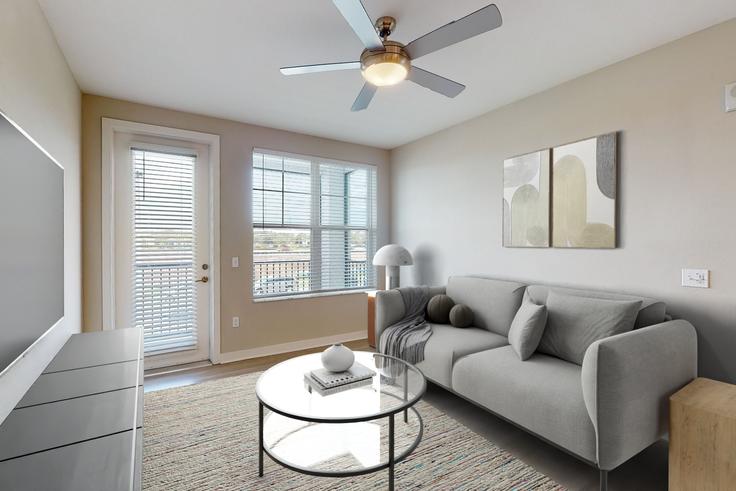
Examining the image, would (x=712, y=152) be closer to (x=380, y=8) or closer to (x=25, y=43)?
(x=380, y=8)

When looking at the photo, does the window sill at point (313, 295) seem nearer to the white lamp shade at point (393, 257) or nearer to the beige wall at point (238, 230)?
the beige wall at point (238, 230)

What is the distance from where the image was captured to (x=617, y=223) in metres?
2.51

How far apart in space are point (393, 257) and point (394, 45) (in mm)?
2409

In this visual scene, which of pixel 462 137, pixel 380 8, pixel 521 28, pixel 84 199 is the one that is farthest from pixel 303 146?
pixel 521 28

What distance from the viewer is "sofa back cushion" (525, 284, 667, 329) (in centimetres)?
212

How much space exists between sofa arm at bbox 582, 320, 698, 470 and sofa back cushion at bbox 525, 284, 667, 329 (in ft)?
0.98

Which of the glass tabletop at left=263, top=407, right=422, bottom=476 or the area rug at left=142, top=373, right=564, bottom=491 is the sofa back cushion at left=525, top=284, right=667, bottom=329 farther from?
the glass tabletop at left=263, top=407, right=422, bottom=476

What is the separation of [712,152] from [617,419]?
1676mm

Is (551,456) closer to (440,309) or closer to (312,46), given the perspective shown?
(440,309)

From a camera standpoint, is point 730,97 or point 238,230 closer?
point 730,97

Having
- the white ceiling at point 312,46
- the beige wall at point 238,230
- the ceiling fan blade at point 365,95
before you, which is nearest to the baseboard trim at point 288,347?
the beige wall at point 238,230

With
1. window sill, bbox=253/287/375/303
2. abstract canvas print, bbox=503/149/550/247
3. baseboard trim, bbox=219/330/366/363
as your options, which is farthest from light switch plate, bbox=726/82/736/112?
baseboard trim, bbox=219/330/366/363

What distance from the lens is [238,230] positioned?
3.74m

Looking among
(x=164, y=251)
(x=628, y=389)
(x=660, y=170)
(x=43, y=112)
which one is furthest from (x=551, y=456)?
(x=164, y=251)
